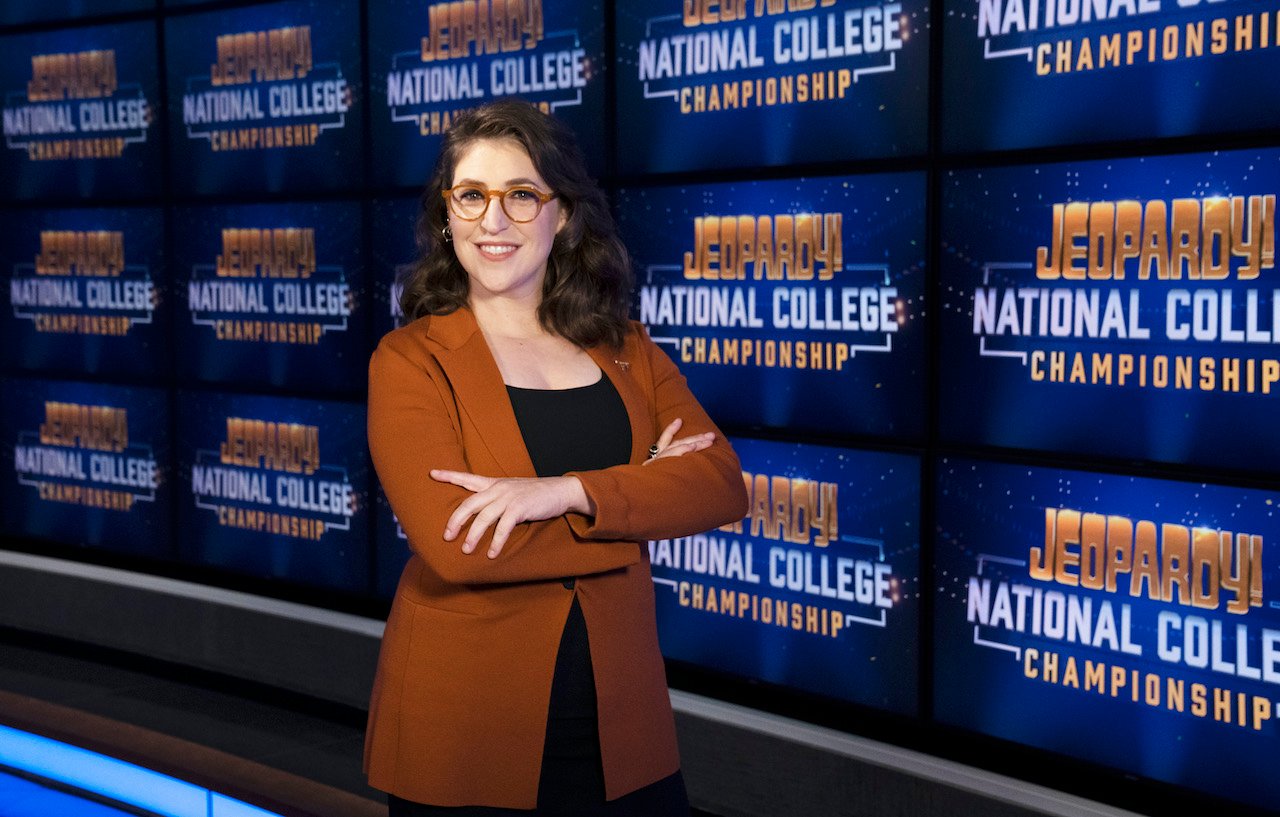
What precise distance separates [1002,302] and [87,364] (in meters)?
3.54

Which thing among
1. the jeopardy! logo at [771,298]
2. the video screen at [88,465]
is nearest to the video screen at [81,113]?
the video screen at [88,465]

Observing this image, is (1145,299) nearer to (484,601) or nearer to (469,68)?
(484,601)

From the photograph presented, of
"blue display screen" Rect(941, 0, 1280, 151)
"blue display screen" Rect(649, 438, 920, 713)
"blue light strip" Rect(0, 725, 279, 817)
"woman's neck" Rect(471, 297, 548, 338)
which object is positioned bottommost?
"blue light strip" Rect(0, 725, 279, 817)

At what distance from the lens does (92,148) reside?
5102 millimetres

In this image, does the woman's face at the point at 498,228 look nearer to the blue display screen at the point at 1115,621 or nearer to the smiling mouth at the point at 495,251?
the smiling mouth at the point at 495,251

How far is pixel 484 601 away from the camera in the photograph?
1.92m

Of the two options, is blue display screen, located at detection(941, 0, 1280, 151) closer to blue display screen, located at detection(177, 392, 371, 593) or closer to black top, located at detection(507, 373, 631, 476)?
black top, located at detection(507, 373, 631, 476)

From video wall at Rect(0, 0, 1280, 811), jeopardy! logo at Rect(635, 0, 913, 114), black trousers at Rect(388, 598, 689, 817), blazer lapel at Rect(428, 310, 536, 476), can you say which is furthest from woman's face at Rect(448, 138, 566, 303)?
jeopardy! logo at Rect(635, 0, 913, 114)

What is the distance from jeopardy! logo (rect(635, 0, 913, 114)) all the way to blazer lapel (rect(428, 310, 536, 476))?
169 cm

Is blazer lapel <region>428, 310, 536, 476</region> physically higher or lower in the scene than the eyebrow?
lower

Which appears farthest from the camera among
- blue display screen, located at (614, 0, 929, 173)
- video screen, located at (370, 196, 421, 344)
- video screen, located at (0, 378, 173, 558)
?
video screen, located at (0, 378, 173, 558)

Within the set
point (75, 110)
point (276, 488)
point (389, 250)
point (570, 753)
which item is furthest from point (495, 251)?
point (75, 110)

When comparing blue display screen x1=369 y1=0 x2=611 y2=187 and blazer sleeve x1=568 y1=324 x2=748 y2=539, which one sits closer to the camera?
blazer sleeve x1=568 y1=324 x2=748 y2=539

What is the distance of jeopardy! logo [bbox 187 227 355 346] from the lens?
453 cm
